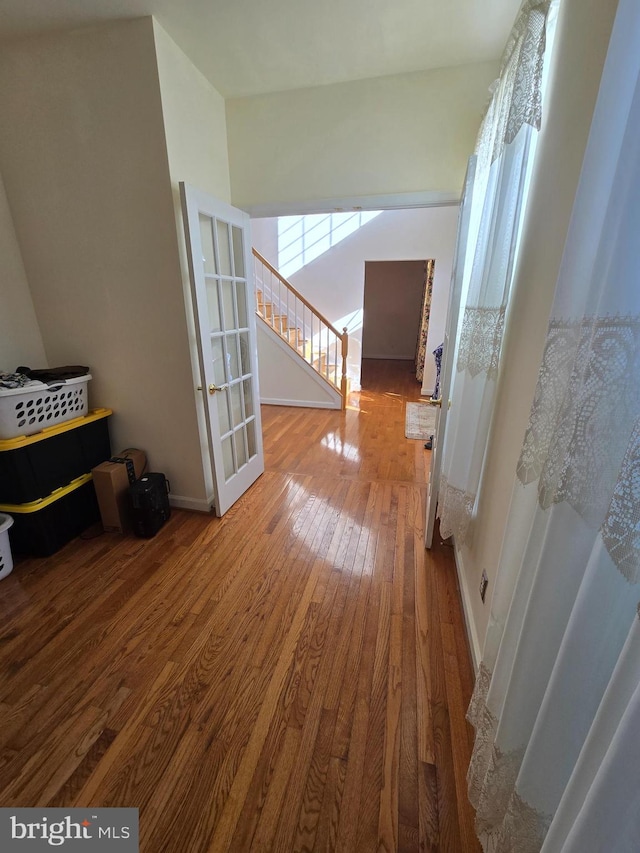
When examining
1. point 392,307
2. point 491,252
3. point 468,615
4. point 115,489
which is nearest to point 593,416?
point 491,252

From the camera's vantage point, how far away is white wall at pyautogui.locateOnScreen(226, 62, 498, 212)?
2.02m

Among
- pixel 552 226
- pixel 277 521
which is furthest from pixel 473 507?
pixel 277 521

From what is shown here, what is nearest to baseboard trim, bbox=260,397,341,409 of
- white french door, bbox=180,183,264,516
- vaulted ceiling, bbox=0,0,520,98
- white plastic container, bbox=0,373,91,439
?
white french door, bbox=180,183,264,516

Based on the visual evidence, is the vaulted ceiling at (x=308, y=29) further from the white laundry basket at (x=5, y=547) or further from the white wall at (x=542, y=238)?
the white laundry basket at (x=5, y=547)

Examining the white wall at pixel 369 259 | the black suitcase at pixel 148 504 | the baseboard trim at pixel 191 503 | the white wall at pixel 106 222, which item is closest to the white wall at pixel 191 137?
the white wall at pixel 106 222

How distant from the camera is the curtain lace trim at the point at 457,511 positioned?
63.9 inches

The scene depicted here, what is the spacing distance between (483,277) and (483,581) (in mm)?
1247

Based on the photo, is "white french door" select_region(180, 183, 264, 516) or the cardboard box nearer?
"white french door" select_region(180, 183, 264, 516)

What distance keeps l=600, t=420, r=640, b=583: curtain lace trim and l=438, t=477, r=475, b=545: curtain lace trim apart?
44.1 inches

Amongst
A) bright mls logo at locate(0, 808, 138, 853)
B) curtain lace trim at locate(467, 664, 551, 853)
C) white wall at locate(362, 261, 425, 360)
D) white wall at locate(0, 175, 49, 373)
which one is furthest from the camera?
white wall at locate(362, 261, 425, 360)

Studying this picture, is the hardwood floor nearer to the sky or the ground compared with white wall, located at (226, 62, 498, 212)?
nearer to the ground

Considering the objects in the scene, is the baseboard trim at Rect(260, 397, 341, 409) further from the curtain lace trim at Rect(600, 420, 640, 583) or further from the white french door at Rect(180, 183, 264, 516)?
the curtain lace trim at Rect(600, 420, 640, 583)

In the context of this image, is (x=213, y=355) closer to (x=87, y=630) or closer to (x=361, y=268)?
(x=87, y=630)

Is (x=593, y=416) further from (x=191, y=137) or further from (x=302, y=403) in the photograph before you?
(x=302, y=403)
